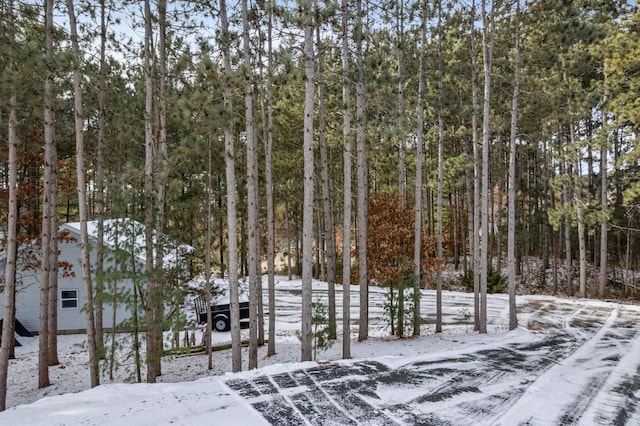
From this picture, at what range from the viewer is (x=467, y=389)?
6781mm

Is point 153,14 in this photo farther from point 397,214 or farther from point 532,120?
point 532,120

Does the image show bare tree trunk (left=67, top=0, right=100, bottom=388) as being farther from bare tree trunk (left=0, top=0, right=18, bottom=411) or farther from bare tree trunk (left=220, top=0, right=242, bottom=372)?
bare tree trunk (left=220, top=0, right=242, bottom=372)

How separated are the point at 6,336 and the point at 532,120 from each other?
21510 mm

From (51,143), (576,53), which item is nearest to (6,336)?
(51,143)

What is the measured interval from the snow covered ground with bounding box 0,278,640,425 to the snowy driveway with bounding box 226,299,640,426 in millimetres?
20

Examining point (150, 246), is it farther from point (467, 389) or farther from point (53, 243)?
point (467, 389)

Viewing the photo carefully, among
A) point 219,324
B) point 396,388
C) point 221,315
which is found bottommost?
point 219,324

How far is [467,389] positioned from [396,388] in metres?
1.22

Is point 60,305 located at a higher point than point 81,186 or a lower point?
lower

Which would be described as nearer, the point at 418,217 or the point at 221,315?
the point at 418,217

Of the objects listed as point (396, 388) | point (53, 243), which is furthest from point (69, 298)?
point (396, 388)

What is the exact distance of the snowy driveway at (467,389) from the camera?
18.5 feet

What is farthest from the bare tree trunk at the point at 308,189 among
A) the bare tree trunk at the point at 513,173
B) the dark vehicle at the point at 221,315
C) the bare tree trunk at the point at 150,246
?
the dark vehicle at the point at 221,315

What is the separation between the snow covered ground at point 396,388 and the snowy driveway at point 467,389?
0.06 ft
